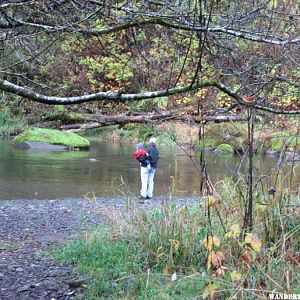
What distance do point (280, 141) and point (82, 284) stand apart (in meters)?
2.54

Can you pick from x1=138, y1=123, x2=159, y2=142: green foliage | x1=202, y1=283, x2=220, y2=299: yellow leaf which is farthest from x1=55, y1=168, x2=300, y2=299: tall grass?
x1=138, y1=123, x2=159, y2=142: green foliage

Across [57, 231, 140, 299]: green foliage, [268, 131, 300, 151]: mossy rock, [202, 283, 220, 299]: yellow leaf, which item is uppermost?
[268, 131, 300, 151]: mossy rock

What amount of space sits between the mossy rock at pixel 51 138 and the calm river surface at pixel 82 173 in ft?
3.41

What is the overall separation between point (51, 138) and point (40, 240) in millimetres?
19696

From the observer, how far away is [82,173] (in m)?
20.2

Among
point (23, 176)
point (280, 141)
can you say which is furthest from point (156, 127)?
point (23, 176)

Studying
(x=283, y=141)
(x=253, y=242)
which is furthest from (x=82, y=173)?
(x=253, y=242)

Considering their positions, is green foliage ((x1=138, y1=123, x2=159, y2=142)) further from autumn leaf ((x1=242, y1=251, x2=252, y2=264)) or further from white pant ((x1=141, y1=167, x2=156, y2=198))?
white pant ((x1=141, y1=167, x2=156, y2=198))

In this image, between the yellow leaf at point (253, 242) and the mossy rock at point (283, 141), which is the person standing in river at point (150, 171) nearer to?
the mossy rock at point (283, 141)

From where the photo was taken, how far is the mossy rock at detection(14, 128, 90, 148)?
2783cm

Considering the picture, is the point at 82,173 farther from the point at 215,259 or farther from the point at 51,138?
the point at 215,259

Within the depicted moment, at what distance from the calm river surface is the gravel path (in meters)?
1.71

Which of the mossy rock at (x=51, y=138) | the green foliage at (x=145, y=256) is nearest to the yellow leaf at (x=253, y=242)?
the green foliage at (x=145, y=256)

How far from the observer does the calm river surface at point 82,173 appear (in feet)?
54.5
